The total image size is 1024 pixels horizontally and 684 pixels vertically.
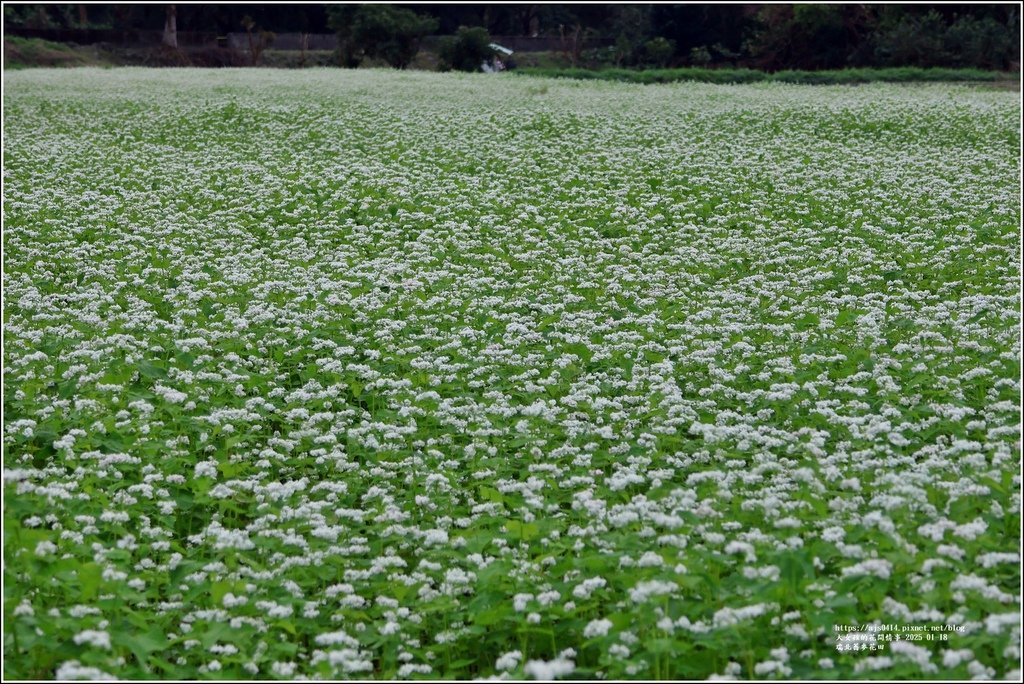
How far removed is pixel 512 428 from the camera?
7.03m

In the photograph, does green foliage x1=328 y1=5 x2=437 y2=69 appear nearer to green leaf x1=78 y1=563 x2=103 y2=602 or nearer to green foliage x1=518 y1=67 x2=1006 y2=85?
green foliage x1=518 y1=67 x2=1006 y2=85

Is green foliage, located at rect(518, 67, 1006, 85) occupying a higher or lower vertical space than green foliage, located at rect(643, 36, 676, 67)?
lower

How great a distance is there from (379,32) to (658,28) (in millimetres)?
12220

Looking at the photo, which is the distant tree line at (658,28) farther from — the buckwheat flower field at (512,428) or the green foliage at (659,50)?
the buckwheat flower field at (512,428)

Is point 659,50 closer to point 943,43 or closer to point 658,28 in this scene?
point 658,28

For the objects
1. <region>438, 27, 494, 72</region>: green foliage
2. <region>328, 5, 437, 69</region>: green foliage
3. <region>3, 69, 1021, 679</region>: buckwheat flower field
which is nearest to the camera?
<region>3, 69, 1021, 679</region>: buckwheat flower field

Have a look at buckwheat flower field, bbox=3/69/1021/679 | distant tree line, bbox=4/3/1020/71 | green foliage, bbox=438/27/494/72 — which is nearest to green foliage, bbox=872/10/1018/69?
distant tree line, bbox=4/3/1020/71

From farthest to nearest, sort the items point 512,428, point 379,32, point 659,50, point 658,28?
point 379,32 < point 658,28 < point 659,50 < point 512,428

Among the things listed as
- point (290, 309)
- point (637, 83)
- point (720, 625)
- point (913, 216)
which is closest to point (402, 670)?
point (720, 625)

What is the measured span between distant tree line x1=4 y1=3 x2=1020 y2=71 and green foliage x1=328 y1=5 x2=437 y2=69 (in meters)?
0.05

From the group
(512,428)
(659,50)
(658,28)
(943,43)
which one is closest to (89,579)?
(512,428)

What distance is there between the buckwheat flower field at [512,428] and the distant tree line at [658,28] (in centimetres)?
2748

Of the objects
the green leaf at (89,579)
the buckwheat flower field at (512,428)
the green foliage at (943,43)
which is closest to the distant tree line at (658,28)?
the green foliage at (943,43)

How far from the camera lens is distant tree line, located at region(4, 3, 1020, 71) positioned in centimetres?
4053
